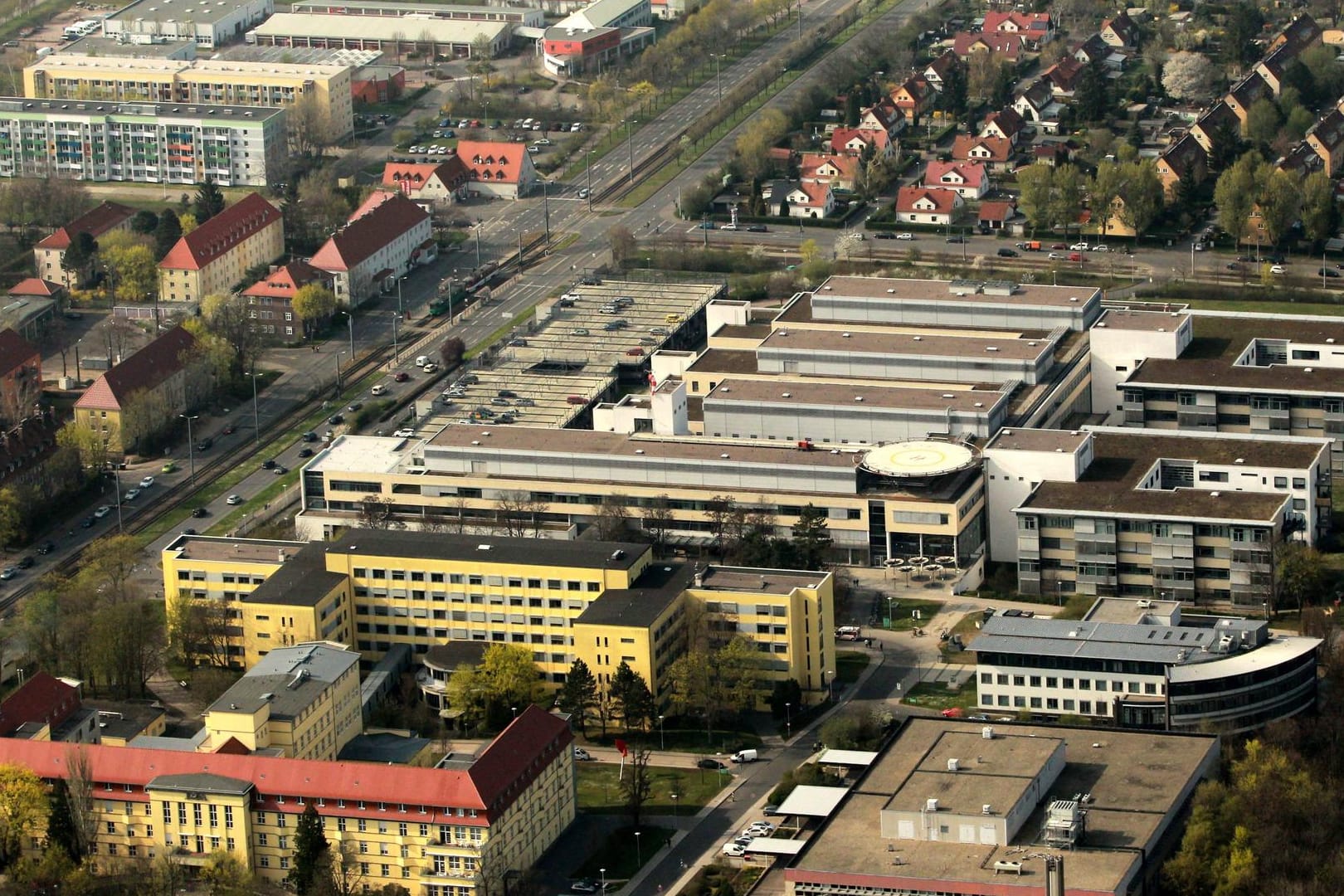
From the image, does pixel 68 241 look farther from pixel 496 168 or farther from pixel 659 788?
pixel 659 788

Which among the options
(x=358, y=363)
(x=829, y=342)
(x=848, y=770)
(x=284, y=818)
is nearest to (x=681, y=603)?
(x=848, y=770)

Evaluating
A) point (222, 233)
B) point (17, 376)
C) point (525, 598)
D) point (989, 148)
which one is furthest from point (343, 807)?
point (989, 148)

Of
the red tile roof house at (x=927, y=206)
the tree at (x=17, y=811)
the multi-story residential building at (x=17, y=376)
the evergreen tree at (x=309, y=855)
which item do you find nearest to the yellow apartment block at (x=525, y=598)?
the evergreen tree at (x=309, y=855)

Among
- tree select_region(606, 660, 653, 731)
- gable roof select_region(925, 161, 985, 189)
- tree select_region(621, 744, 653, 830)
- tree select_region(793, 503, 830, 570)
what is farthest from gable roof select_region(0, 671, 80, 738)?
gable roof select_region(925, 161, 985, 189)

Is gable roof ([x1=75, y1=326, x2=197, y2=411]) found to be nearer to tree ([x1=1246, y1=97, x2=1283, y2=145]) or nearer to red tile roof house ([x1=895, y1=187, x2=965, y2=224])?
red tile roof house ([x1=895, y1=187, x2=965, y2=224])

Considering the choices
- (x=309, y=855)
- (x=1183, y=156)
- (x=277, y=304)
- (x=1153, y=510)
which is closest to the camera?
(x=309, y=855)

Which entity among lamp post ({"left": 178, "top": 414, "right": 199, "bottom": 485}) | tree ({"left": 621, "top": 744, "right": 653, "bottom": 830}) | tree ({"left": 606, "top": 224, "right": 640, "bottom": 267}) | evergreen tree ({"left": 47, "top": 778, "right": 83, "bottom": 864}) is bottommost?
tree ({"left": 621, "top": 744, "right": 653, "bottom": 830})

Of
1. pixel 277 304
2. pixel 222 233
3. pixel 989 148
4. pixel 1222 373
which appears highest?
pixel 989 148
